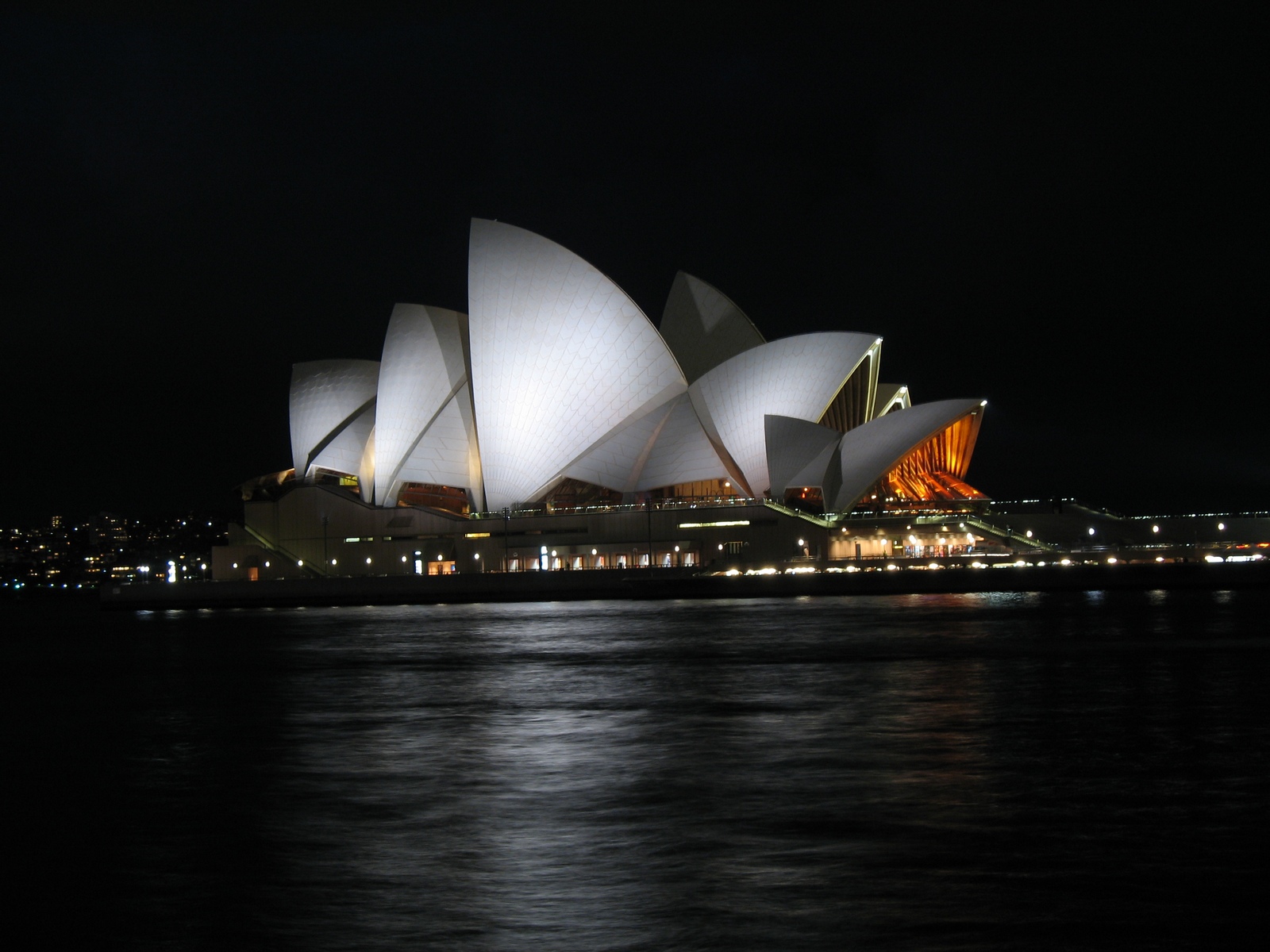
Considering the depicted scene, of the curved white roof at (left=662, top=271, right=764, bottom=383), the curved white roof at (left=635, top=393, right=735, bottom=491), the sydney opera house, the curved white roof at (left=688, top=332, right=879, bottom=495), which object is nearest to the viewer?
the sydney opera house

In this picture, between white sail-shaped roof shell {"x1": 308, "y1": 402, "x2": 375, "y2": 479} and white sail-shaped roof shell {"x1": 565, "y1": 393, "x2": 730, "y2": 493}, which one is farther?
white sail-shaped roof shell {"x1": 308, "y1": 402, "x2": 375, "y2": 479}

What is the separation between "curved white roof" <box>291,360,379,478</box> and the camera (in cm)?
6234

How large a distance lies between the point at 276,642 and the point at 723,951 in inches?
1123

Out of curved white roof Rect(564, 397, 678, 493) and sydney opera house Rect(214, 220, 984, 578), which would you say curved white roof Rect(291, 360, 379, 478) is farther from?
curved white roof Rect(564, 397, 678, 493)

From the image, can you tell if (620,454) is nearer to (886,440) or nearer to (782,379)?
(782,379)

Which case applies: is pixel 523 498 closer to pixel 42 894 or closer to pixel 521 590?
pixel 521 590

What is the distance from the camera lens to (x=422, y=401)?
2248 inches

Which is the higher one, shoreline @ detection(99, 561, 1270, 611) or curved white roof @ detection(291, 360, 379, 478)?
curved white roof @ detection(291, 360, 379, 478)

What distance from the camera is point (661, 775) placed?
1266 centimetres

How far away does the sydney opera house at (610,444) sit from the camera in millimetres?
50750

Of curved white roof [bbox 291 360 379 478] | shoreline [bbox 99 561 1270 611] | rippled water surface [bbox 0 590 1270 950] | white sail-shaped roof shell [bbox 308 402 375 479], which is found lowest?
rippled water surface [bbox 0 590 1270 950]

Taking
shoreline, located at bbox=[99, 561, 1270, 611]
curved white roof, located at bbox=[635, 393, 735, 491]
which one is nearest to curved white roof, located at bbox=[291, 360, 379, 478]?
shoreline, located at bbox=[99, 561, 1270, 611]

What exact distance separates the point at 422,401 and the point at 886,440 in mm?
20334

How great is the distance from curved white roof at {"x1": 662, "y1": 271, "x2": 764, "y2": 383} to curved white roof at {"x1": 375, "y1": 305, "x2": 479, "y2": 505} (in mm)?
9557
